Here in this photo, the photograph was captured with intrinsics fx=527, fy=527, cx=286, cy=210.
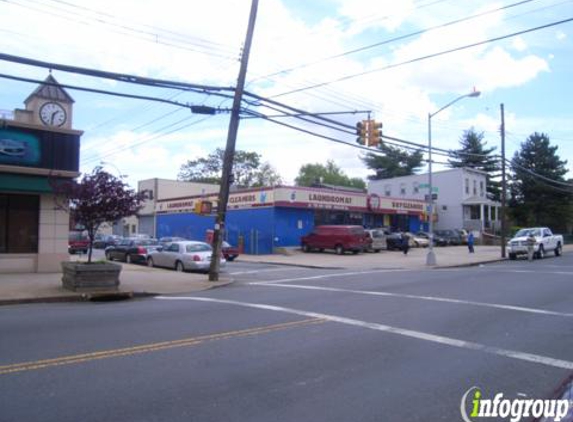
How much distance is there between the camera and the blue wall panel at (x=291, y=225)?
39312 mm

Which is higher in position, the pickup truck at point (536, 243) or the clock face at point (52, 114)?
the clock face at point (52, 114)

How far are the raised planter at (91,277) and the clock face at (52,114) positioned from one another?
6685 millimetres

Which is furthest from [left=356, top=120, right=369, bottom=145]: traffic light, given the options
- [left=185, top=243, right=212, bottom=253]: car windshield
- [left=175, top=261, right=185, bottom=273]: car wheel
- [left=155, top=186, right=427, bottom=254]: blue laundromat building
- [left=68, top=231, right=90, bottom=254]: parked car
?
[left=68, top=231, right=90, bottom=254]: parked car

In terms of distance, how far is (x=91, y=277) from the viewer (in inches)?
576

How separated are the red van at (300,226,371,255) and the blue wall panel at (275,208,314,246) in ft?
4.84

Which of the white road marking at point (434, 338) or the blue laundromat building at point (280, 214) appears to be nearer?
the white road marking at point (434, 338)

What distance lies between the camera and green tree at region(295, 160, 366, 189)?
103312 millimetres

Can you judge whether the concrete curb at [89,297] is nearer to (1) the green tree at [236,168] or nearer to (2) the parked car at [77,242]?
(2) the parked car at [77,242]

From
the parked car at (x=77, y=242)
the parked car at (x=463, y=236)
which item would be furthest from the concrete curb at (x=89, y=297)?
the parked car at (x=463, y=236)

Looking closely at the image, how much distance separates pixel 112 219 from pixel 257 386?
10565mm

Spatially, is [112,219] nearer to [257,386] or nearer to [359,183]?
[257,386]

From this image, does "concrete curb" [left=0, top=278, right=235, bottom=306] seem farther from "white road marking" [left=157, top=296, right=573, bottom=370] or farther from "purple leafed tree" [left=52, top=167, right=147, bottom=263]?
"white road marking" [left=157, top=296, right=573, bottom=370]

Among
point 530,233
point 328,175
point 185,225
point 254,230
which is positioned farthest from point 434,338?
point 328,175

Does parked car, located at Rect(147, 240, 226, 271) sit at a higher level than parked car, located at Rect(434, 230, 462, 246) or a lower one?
lower
